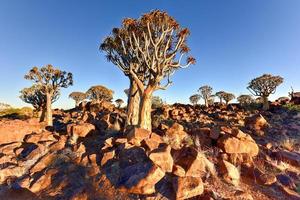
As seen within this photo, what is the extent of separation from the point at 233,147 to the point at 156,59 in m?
4.72

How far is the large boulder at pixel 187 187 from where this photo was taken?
423 centimetres

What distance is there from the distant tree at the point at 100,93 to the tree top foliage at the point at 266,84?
804 inches

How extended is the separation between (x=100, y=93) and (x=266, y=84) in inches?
900

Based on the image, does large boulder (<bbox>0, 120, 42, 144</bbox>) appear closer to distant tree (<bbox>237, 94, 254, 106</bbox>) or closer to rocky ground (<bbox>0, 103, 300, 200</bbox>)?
rocky ground (<bbox>0, 103, 300, 200</bbox>)

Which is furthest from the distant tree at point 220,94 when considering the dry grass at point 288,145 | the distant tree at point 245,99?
the dry grass at point 288,145

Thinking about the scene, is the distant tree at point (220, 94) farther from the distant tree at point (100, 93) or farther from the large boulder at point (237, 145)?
the large boulder at point (237, 145)

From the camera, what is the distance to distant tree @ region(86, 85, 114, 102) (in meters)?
32.3

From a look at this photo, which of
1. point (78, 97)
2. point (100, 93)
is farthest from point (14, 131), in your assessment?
point (78, 97)

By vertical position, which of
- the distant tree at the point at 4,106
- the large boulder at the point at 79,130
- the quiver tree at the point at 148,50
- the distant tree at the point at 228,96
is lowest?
the large boulder at the point at 79,130

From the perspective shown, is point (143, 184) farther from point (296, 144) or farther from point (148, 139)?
point (296, 144)

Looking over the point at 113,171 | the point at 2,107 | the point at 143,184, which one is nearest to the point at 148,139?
the point at 113,171

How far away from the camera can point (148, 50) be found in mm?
9773

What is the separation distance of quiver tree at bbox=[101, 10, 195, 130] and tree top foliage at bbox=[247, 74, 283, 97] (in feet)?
62.4

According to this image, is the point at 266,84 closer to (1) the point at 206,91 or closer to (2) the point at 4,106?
(1) the point at 206,91
